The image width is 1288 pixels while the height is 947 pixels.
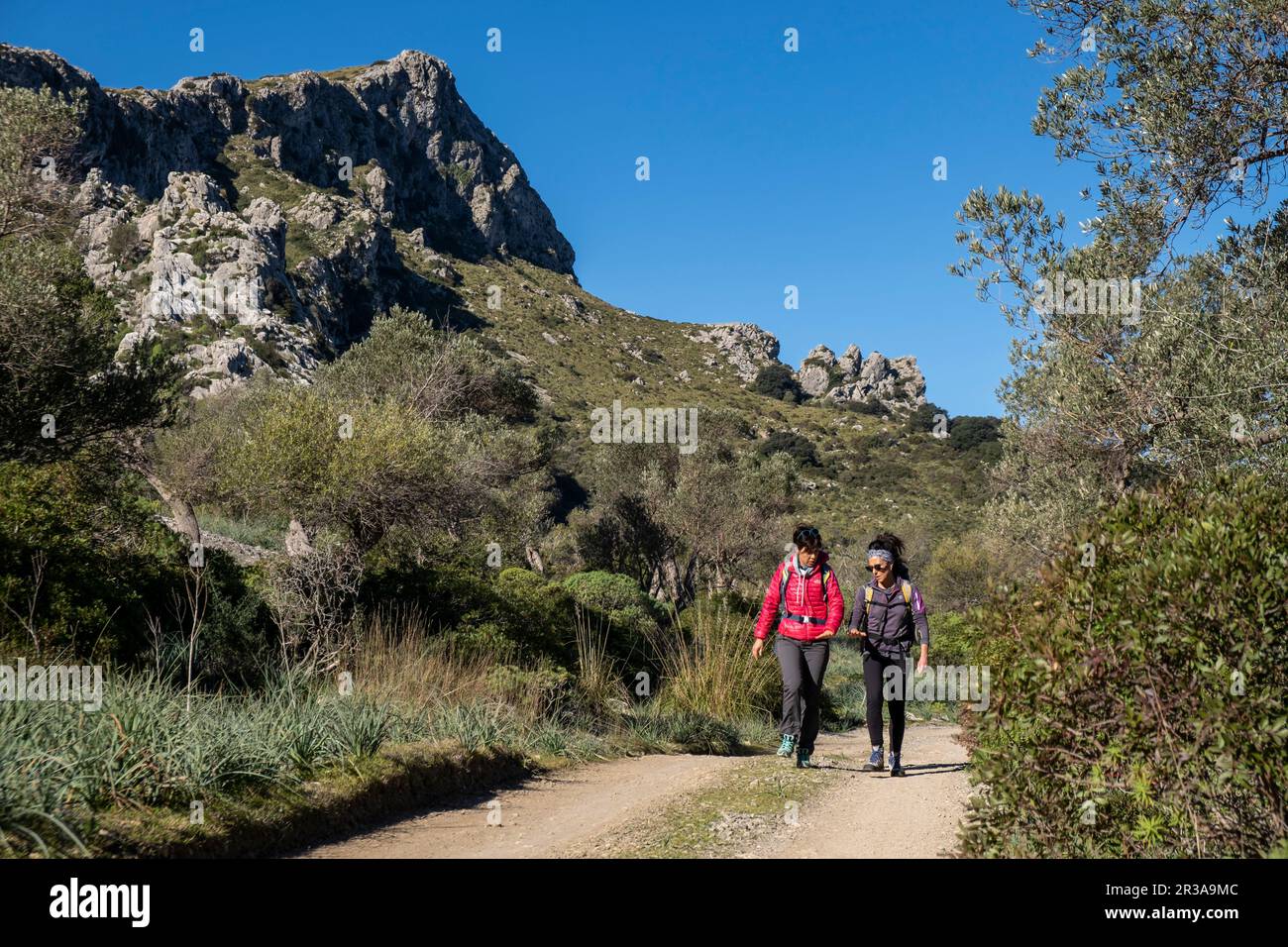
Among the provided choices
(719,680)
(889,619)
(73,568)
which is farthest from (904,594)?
(73,568)

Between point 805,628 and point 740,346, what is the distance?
311 ft

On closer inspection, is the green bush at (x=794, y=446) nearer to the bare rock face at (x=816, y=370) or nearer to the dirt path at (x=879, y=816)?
the bare rock face at (x=816, y=370)

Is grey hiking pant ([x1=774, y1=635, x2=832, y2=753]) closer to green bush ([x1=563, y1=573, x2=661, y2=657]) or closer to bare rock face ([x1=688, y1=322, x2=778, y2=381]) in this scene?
green bush ([x1=563, y1=573, x2=661, y2=657])

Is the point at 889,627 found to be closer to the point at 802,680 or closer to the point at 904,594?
the point at 904,594

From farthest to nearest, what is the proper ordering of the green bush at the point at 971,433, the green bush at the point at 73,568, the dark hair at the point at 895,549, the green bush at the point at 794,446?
the green bush at the point at 971,433
the green bush at the point at 794,446
the green bush at the point at 73,568
the dark hair at the point at 895,549

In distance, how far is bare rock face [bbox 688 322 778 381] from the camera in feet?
316

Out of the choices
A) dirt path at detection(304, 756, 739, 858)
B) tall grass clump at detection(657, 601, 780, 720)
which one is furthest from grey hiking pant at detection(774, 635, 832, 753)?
tall grass clump at detection(657, 601, 780, 720)

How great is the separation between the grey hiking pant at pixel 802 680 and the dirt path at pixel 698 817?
0.39 metres

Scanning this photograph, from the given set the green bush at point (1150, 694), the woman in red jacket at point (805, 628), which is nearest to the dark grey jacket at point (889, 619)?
the woman in red jacket at point (805, 628)

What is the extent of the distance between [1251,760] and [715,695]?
9130 millimetres

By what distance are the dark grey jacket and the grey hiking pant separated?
1.31 ft

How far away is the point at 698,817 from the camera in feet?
19.8

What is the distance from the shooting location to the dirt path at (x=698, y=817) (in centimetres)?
518
